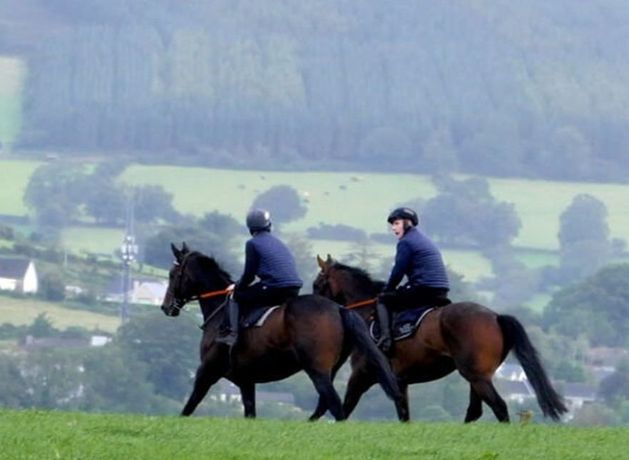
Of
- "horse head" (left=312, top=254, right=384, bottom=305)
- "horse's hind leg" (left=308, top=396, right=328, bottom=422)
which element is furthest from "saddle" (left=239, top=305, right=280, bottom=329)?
"horse head" (left=312, top=254, right=384, bottom=305)

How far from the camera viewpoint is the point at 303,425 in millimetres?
24188

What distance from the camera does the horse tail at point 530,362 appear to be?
26.3m

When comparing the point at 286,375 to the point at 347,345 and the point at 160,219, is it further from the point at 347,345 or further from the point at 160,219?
the point at 160,219

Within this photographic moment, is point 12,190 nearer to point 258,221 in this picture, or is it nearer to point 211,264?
point 211,264

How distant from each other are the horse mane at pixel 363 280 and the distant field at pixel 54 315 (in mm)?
81940

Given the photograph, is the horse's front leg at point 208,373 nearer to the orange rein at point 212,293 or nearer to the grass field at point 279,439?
the orange rein at point 212,293

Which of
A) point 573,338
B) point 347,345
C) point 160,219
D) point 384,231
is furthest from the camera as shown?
point 160,219

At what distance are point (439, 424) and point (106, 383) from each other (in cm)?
5079

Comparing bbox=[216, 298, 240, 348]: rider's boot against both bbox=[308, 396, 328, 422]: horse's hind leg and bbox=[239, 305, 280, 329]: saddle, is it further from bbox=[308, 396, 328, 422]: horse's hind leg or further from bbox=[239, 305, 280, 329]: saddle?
bbox=[308, 396, 328, 422]: horse's hind leg

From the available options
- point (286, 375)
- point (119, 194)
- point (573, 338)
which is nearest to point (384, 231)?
point (119, 194)

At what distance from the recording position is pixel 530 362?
26.3 metres

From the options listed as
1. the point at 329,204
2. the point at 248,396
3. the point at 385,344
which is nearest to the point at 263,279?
the point at 248,396

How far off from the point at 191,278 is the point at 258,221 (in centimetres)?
164

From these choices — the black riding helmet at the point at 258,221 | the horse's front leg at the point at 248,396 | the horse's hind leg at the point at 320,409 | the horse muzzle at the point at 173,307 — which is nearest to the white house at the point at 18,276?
the horse muzzle at the point at 173,307
